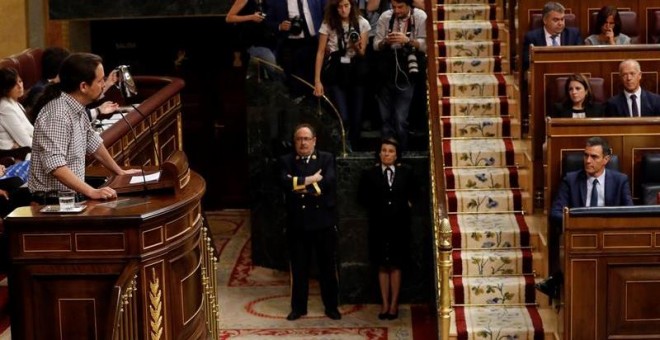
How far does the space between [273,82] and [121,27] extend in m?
4.09

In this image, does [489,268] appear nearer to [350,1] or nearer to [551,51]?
[551,51]

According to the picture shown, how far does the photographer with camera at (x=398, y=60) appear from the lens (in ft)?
33.2

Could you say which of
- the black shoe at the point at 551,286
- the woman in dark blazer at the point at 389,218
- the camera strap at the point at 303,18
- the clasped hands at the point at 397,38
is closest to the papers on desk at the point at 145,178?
the black shoe at the point at 551,286

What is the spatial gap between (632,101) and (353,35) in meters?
2.36

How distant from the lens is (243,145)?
15.1 metres

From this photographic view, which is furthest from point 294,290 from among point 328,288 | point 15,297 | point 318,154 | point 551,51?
point 15,297

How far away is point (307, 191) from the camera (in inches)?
393

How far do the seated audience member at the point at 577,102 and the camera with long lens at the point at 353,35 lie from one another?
203 cm

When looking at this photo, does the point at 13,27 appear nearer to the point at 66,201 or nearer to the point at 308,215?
the point at 308,215

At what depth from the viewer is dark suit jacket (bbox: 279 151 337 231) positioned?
9.99 m

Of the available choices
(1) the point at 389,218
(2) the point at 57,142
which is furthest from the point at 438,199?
(2) the point at 57,142

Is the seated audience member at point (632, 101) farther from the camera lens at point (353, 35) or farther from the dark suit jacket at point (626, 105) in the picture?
the camera lens at point (353, 35)

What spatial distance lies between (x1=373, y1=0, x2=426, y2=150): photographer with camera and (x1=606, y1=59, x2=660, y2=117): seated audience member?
1899mm

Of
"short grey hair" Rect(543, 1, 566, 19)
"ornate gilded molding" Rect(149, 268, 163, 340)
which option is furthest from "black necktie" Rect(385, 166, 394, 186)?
"ornate gilded molding" Rect(149, 268, 163, 340)
